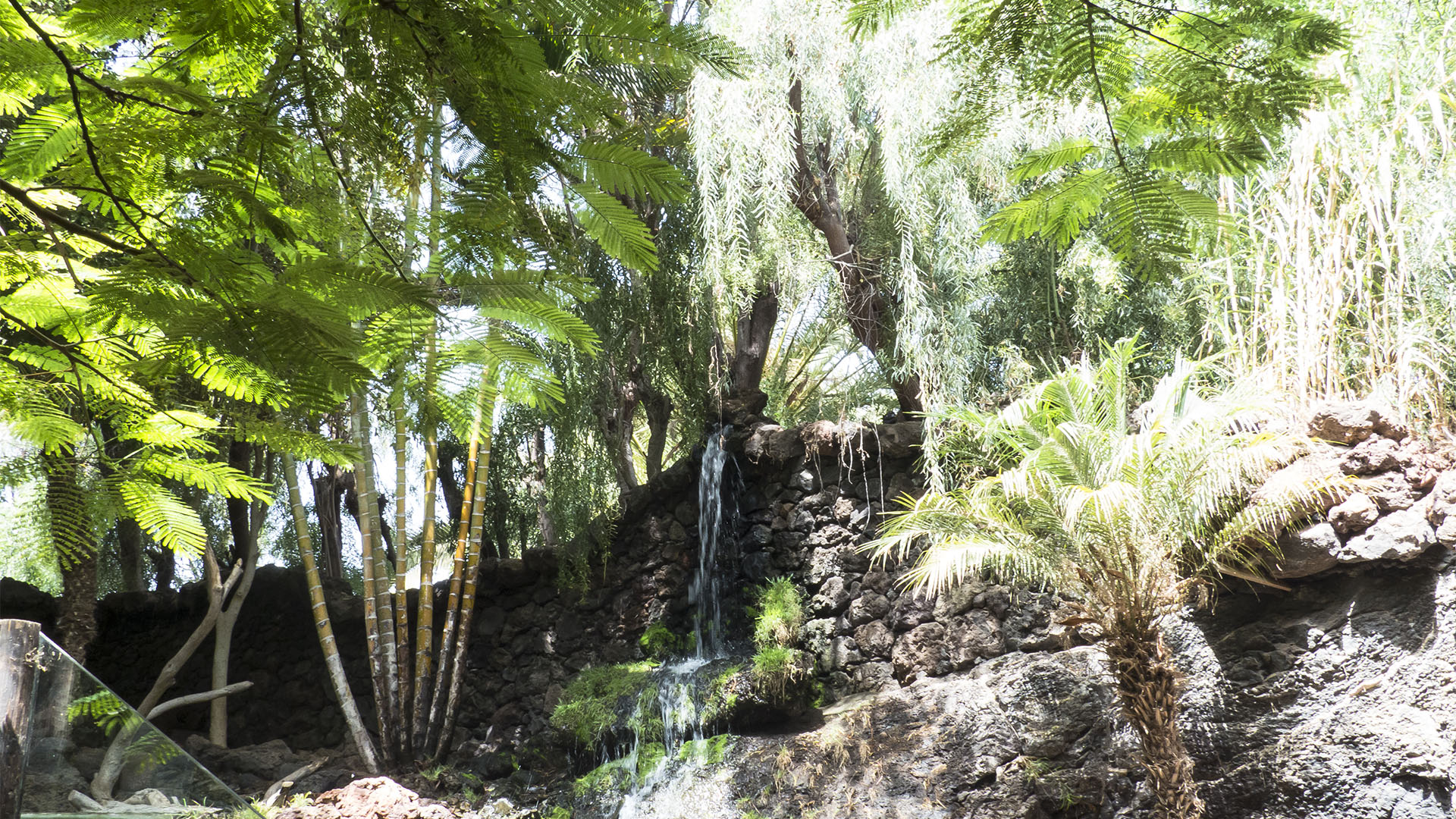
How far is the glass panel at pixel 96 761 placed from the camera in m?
2.09

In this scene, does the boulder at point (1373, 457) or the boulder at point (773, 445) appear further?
the boulder at point (773, 445)

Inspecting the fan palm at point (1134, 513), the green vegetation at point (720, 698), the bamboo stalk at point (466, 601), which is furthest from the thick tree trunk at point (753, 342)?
the fan palm at point (1134, 513)

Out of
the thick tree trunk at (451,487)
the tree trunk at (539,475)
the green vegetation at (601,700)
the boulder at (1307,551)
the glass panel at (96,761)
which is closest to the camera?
the glass panel at (96,761)

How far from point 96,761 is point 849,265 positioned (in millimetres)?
Result: 5583

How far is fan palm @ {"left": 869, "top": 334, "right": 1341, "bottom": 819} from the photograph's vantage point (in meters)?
4.29

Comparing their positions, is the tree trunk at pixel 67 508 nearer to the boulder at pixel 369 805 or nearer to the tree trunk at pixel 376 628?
the boulder at pixel 369 805

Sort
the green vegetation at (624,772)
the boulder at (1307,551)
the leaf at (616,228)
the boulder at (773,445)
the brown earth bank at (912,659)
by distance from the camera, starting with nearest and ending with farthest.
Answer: the leaf at (616,228), the brown earth bank at (912,659), the boulder at (1307,551), the green vegetation at (624,772), the boulder at (773,445)

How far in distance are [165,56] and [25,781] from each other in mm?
1716

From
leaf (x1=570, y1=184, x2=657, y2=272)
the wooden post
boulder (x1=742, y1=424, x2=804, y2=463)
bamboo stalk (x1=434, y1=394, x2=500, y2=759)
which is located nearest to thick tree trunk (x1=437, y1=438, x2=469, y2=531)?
bamboo stalk (x1=434, y1=394, x2=500, y2=759)

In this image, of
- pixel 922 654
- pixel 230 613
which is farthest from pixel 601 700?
pixel 230 613

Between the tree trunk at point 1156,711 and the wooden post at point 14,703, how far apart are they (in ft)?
14.1

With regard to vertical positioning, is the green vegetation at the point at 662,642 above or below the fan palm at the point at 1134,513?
below

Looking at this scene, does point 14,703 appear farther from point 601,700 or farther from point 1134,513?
point 601,700

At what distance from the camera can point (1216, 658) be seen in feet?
16.0
